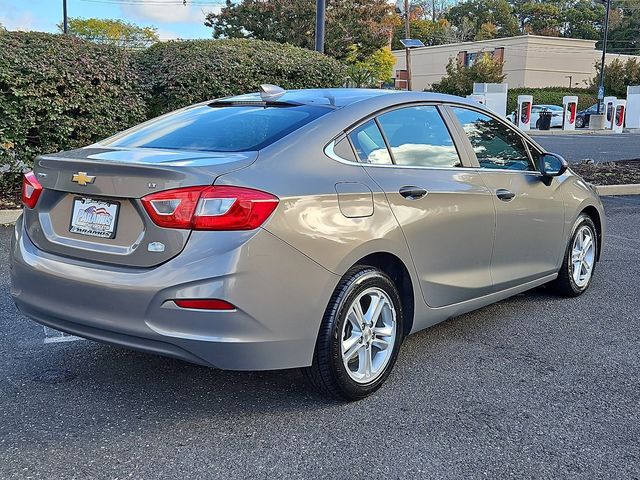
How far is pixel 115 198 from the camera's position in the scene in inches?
121

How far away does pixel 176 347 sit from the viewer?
9.78ft

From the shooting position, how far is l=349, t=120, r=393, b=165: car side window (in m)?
3.61

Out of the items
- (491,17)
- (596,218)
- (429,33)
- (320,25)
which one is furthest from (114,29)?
(596,218)

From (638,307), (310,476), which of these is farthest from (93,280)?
(638,307)

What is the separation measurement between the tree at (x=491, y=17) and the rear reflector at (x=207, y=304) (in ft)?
288

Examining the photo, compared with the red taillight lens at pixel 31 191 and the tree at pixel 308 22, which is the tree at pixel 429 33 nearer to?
the tree at pixel 308 22

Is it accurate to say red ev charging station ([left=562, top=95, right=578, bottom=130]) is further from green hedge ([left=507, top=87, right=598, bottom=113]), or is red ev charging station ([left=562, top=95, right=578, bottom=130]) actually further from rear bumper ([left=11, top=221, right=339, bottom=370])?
rear bumper ([left=11, top=221, right=339, bottom=370])

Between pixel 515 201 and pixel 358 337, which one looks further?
pixel 515 201

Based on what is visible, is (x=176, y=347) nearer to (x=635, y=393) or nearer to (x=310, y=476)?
(x=310, y=476)

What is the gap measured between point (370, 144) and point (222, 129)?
0.82 meters

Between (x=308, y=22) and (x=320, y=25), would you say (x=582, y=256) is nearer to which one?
(x=320, y=25)

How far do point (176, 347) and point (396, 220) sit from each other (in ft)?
4.32

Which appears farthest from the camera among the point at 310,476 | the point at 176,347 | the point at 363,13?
the point at 363,13

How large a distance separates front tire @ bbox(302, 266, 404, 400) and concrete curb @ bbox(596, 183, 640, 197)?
9.11 metres
